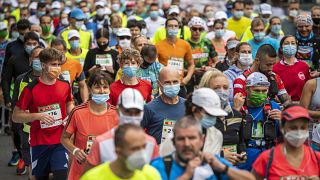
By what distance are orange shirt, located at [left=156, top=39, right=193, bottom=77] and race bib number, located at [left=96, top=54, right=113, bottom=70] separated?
2.73 ft

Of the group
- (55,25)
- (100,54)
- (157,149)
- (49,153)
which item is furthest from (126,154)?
(55,25)


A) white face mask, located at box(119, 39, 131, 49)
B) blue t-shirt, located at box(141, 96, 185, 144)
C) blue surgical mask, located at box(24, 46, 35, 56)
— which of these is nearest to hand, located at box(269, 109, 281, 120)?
blue t-shirt, located at box(141, 96, 185, 144)

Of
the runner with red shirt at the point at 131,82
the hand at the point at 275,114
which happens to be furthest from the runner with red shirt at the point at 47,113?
the hand at the point at 275,114

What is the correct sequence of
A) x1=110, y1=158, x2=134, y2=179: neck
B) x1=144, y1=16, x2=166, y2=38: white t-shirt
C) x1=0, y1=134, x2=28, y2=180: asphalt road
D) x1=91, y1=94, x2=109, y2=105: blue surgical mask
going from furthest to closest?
x1=144, y1=16, x2=166, y2=38: white t-shirt, x1=0, y1=134, x2=28, y2=180: asphalt road, x1=91, y1=94, x2=109, y2=105: blue surgical mask, x1=110, y1=158, x2=134, y2=179: neck

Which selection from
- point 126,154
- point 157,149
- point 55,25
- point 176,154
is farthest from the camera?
point 55,25

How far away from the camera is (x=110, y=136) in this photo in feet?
25.2

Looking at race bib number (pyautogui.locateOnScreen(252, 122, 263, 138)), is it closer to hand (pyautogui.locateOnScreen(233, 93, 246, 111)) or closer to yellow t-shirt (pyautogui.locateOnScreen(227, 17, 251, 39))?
hand (pyautogui.locateOnScreen(233, 93, 246, 111))

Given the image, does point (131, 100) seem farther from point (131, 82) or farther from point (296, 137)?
point (131, 82)

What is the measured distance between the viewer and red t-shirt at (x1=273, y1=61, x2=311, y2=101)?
41.4ft

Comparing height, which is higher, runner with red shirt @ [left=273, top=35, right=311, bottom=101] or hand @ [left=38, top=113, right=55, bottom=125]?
runner with red shirt @ [left=273, top=35, right=311, bottom=101]

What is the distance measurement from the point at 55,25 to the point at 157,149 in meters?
16.3

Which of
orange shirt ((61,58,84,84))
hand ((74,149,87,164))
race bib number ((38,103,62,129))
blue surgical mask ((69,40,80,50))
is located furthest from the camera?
blue surgical mask ((69,40,80,50))

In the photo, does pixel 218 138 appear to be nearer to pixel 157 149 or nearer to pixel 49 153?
pixel 157 149

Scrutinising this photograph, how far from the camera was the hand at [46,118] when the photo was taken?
34.6 ft
